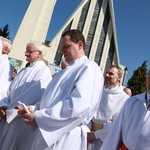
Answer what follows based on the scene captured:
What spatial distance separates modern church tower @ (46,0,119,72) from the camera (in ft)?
97.2

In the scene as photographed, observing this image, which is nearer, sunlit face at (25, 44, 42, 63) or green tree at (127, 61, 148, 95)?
sunlit face at (25, 44, 42, 63)

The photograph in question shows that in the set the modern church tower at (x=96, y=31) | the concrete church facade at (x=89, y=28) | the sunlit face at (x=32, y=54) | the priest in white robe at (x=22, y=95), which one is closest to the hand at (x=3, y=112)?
the priest in white robe at (x=22, y=95)

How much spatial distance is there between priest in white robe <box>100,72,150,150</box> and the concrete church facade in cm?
2260

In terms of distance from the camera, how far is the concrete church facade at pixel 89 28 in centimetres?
2600

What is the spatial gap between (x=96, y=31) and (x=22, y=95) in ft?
89.4

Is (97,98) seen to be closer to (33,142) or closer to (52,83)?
(52,83)

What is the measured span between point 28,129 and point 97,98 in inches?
41.2

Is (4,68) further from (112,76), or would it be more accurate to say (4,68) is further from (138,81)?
(138,81)

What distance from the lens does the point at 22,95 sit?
4.16 meters

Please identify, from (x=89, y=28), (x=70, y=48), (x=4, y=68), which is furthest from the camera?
(x=89, y=28)

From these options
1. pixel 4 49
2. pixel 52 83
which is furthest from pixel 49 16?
pixel 52 83

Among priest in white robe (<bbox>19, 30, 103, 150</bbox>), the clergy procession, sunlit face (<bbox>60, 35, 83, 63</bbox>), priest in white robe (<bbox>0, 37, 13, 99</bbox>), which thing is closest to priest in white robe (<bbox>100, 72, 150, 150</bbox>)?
the clergy procession

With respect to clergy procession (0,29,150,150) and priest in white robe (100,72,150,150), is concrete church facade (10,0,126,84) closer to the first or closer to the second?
clergy procession (0,29,150,150)

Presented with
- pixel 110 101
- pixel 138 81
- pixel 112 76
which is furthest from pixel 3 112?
pixel 138 81
